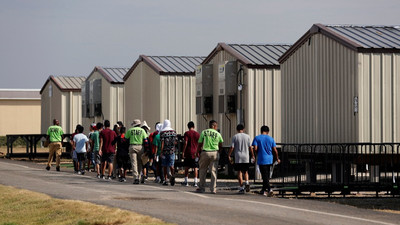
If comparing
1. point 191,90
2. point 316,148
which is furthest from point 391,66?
point 191,90

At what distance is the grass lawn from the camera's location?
14758mm

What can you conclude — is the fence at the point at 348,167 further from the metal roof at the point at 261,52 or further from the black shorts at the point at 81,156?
the black shorts at the point at 81,156

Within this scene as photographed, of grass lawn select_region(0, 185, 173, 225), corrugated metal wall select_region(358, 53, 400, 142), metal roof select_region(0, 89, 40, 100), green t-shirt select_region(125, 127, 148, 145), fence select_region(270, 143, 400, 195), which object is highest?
metal roof select_region(0, 89, 40, 100)

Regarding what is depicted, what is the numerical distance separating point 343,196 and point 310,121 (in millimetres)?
4717

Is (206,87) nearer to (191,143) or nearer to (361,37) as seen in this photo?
(361,37)

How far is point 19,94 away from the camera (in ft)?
238

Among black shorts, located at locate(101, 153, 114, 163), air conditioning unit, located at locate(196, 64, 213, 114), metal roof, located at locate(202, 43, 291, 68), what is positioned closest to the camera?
black shorts, located at locate(101, 153, 114, 163)

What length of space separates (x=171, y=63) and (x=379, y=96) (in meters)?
16.1

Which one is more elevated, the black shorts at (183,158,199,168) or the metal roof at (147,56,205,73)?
the metal roof at (147,56,205,73)

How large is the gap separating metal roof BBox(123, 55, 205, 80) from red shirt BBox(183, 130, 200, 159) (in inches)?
537

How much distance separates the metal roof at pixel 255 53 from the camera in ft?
101

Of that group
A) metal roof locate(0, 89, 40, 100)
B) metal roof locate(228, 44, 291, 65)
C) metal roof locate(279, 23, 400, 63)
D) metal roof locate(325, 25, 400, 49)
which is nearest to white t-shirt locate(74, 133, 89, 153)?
metal roof locate(228, 44, 291, 65)

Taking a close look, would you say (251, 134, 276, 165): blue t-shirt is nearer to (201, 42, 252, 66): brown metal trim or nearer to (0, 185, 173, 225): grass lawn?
→ (0, 185, 173, 225): grass lawn

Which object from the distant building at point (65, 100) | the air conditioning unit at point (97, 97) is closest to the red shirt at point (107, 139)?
the air conditioning unit at point (97, 97)
